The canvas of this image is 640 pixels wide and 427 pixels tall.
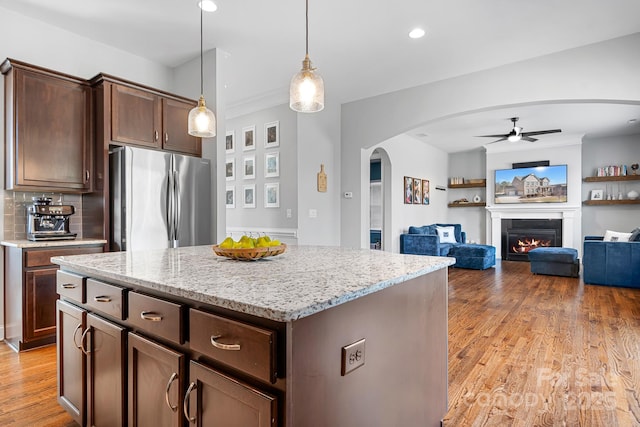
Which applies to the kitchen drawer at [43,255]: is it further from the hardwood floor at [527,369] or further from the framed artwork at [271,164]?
the framed artwork at [271,164]

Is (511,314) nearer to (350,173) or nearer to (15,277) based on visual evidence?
(350,173)

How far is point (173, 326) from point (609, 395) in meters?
2.51

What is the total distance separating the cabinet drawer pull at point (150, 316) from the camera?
4.00 ft

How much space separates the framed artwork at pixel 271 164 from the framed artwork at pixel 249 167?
0.25m

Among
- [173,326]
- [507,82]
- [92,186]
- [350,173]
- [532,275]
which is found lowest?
[532,275]

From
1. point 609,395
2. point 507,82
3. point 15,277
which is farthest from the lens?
point 507,82

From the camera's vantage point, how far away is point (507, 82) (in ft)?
13.4

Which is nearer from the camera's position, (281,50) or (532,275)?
(281,50)

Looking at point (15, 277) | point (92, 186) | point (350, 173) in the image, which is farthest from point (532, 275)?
point (15, 277)

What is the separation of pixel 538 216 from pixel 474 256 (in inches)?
93.6

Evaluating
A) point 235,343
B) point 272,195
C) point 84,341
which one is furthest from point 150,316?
point 272,195

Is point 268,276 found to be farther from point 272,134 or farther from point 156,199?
point 272,134

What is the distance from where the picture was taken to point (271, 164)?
527 centimetres

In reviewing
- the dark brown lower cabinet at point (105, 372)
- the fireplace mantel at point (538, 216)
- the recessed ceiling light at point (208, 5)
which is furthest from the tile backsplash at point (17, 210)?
the fireplace mantel at point (538, 216)
